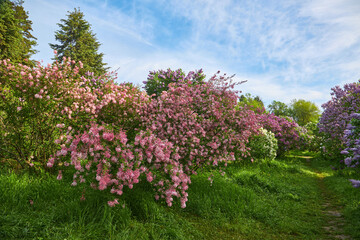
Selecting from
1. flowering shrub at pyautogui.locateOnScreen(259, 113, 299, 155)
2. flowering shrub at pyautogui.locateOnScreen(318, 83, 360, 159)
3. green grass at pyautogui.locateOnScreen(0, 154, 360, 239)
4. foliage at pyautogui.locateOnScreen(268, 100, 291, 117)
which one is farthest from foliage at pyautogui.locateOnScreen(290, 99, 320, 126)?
green grass at pyautogui.locateOnScreen(0, 154, 360, 239)

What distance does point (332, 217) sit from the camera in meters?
6.51

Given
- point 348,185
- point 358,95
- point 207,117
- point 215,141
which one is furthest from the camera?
point 358,95

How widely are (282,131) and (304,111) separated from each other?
47.1 m

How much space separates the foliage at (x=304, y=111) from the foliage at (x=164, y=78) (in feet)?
182

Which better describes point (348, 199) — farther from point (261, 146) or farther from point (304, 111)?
point (304, 111)

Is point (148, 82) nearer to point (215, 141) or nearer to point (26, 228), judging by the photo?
point (215, 141)

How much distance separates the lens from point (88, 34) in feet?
107

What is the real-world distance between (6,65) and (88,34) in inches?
1178

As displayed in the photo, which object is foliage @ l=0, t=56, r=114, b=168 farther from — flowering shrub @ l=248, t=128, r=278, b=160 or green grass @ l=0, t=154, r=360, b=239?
flowering shrub @ l=248, t=128, r=278, b=160

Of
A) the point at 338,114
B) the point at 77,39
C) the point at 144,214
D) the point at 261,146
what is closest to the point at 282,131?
the point at 338,114

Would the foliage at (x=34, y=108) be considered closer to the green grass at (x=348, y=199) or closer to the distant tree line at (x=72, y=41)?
the green grass at (x=348, y=199)

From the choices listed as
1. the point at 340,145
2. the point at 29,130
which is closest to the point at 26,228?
the point at 29,130

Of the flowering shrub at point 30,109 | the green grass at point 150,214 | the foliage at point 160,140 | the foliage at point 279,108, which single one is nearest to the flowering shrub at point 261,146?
the green grass at point 150,214

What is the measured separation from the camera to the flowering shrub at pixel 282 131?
18.9m
